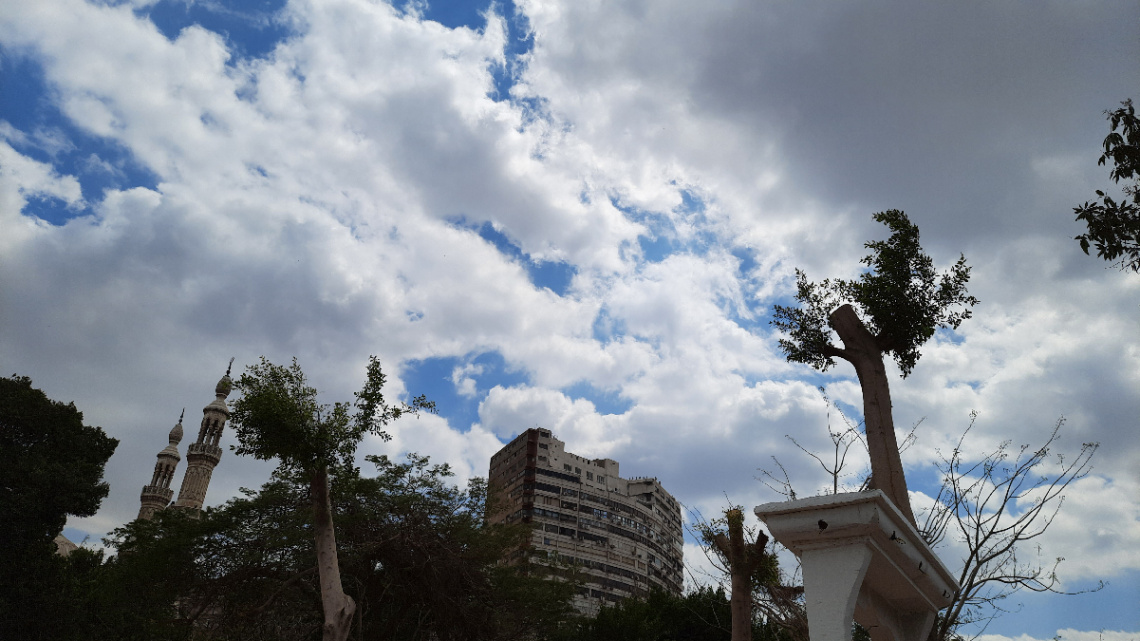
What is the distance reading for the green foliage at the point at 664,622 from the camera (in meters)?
22.2

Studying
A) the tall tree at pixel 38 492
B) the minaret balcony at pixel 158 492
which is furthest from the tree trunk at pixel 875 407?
the minaret balcony at pixel 158 492

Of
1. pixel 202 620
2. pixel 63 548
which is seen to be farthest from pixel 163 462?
pixel 202 620

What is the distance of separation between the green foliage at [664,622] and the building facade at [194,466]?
4624 cm

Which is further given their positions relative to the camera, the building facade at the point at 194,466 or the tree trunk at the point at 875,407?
the building facade at the point at 194,466

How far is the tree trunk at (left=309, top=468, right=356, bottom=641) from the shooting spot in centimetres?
1233

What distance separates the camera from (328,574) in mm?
12602

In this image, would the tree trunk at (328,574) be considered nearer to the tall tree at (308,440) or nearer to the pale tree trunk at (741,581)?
the tall tree at (308,440)

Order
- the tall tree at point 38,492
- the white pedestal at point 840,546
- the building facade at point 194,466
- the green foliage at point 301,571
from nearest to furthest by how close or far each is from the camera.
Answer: the white pedestal at point 840,546 < the green foliage at point 301,571 < the tall tree at point 38,492 < the building facade at point 194,466

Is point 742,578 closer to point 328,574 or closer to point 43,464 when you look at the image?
point 328,574

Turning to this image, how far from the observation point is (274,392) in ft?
42.3

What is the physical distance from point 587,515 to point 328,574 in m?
63.4

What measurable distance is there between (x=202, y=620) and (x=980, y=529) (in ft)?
76.0

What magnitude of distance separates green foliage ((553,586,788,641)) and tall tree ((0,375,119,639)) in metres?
21.8

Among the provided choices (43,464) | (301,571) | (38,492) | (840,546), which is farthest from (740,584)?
(43,464)
